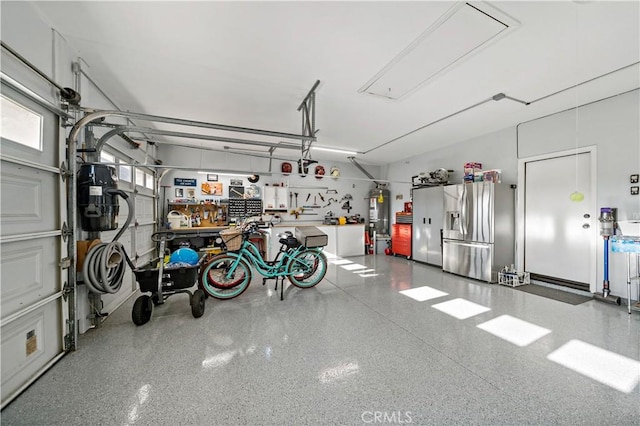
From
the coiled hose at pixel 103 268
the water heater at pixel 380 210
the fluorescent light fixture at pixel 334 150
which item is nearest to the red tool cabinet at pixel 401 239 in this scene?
the water heater at pixel 380 210

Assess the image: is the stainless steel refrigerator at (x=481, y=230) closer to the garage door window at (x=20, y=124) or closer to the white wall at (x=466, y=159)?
the white wall at (x=466, y=159)

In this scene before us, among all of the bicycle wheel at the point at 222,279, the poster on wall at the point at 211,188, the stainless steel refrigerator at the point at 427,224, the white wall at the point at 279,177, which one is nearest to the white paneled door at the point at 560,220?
the stainless steel refrigerator at the point at 427,224

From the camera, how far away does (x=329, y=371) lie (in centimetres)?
194

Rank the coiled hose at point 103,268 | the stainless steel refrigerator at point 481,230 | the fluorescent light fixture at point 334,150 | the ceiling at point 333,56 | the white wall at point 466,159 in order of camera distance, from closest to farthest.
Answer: the ceiling at point 333,56 → the coiled hose at point 103,268 → the stainless steel refrigerator at point 481,230 → the white wall at point 466,159 → the fluorescent light fixture at point 334,150

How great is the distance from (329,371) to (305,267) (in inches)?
82.4

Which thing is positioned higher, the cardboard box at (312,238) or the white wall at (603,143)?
the white wall at (603,143)

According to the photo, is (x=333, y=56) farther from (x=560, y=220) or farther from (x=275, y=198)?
(x=275, y=198)

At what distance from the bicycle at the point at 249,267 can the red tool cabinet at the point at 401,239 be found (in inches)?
136

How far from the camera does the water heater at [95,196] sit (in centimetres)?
234

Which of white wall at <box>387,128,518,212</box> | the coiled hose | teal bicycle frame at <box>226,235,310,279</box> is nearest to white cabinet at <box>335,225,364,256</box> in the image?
white wall at <box>387,128,518,212</box>

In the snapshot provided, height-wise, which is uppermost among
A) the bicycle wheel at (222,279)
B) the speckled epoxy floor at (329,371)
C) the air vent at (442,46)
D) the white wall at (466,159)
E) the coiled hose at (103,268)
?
the air vent at (442,46)

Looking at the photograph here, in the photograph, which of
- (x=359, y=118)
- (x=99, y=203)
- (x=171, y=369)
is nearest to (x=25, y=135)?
(x=99, y=203)

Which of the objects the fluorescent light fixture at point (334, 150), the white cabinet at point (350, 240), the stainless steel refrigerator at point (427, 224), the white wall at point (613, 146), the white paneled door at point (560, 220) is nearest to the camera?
the white wall at point (613, 146)

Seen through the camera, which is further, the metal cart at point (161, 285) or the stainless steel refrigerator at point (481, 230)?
the stainless steel refrigerator at point (481, 230)
